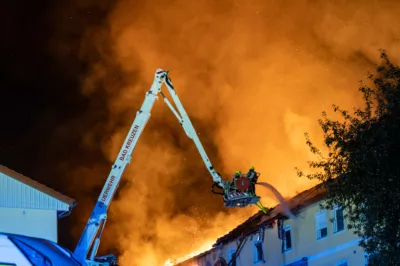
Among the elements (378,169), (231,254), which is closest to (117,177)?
(378,169)

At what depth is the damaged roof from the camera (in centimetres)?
3703

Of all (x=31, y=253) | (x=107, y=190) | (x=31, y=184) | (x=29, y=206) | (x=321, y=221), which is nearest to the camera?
(x=31, y=253)

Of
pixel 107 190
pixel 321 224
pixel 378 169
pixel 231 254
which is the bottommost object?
pixel 378 169

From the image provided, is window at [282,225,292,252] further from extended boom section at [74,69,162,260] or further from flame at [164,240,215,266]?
extended boom section at [74,69,162,260]

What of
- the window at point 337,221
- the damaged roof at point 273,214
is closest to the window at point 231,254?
the damaged roof at point 273,214

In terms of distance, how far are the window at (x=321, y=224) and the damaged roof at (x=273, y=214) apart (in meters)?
0.64

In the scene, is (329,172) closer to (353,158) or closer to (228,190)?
(353,158)

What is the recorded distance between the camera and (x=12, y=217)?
2562cm

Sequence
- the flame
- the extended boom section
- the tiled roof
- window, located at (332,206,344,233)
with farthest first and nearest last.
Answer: the flame
window, located at (332,206,344,233)
the tiled roof
the extended boom section

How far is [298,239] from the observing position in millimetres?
38938

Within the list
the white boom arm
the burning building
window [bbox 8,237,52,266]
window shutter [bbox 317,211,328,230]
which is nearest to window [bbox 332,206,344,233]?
the burning building

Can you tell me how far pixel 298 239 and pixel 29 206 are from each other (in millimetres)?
16558

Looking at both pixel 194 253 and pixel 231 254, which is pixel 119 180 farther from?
pixel 194 253

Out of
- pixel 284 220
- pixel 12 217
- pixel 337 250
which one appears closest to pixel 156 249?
pixel 284 220
